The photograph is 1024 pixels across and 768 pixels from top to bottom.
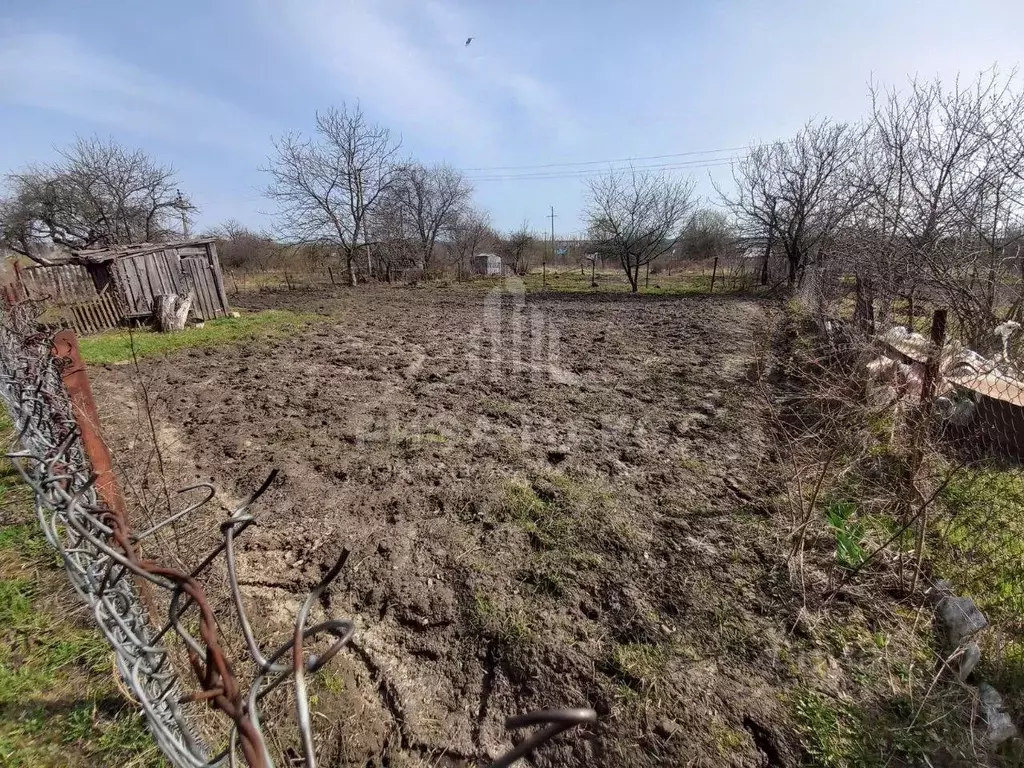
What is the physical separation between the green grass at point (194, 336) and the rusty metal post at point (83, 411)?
19.8 feet

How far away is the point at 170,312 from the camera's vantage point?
9516 mm

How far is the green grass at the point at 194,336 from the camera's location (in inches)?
299

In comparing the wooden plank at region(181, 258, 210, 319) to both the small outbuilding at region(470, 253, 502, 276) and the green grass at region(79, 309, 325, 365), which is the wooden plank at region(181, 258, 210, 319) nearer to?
the green grass at region(79, 309, 325, 365)

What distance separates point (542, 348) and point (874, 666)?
6.38 metres

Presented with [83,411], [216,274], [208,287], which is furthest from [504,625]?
[216,274]

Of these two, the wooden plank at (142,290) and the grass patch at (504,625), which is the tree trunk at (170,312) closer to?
the wooden plank at (142,290)

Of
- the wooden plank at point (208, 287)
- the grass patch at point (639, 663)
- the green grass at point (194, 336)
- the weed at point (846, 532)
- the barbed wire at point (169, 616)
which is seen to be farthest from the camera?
the wooden plank at point (208, 287)

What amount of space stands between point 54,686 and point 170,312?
9.89 metres

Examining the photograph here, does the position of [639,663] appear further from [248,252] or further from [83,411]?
[248,252]

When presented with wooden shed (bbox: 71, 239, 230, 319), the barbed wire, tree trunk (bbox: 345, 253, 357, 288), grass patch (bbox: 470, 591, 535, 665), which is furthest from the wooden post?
tree trunk (bbox: 345, 253, 357, 288)

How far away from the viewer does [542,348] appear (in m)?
8.09

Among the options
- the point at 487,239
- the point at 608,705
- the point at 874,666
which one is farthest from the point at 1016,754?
the point at 487,239

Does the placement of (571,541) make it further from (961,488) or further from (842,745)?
(961,488)

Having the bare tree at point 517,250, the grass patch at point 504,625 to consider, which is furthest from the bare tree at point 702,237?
the grass patch at point 504,625
